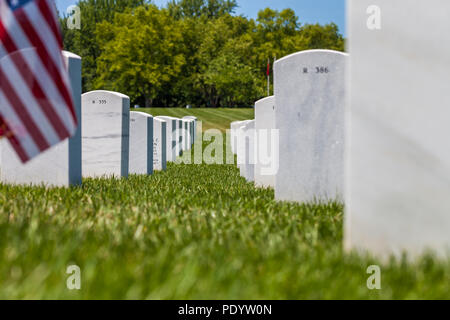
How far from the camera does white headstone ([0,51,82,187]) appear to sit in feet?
20.5

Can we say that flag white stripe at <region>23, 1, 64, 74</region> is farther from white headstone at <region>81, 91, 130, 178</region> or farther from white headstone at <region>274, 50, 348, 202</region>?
white headstone at <region>81, 91, 130, 178</region>

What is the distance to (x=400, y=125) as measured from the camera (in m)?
2.84

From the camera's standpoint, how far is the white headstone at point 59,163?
6.25m

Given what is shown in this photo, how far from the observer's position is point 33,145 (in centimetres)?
329

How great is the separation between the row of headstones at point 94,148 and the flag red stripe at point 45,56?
9.74ft

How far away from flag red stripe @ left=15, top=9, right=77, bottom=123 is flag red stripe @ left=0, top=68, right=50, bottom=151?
10.7 inches

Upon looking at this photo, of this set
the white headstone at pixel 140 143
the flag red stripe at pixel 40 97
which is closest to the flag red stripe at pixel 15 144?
the flag red stripe at pixel 40 97

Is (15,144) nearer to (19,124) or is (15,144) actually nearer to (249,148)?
(19,124)

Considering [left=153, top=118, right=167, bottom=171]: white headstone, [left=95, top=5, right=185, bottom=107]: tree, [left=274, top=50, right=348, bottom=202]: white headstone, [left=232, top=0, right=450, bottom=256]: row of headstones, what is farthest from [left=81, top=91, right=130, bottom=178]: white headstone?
[left=95, top=5, right=185, bottom=107]: tree

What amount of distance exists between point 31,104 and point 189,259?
1.71 meters

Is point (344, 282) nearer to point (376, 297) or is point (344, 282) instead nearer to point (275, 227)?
point (376, 297)

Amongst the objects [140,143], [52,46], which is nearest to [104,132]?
[140,143]

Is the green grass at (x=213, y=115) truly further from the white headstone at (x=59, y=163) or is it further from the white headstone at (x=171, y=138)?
the white headstone at (x=59, y=163)

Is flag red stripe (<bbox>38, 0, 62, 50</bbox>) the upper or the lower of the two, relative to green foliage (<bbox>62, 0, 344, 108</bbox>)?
lower
